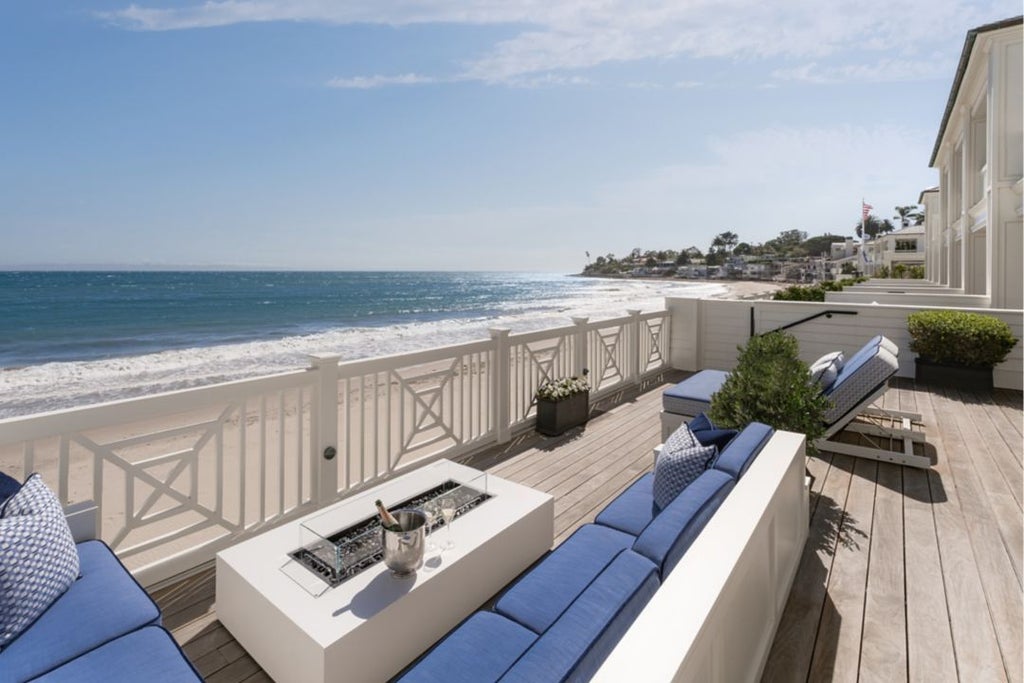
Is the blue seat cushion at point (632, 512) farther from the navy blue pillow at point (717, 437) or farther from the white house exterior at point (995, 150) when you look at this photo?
the white house exterior at point (995, 150)

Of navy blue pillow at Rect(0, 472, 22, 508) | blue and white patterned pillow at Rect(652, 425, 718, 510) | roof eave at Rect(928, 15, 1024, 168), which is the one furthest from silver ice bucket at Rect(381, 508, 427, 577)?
roof eave at Rect(928, 15, 1024, 168)

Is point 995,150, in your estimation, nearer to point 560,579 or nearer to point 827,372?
point 827,372

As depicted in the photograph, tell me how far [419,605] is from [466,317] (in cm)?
2367

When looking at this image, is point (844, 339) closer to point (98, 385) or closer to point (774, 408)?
point (774, 408)

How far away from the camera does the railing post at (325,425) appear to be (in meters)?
2.90

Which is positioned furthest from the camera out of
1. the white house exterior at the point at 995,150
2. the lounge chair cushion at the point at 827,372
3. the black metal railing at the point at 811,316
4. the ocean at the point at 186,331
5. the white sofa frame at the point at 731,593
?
the ocean at the point at 186,331

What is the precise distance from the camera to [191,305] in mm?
27094

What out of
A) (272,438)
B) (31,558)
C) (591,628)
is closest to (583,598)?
(591,628)

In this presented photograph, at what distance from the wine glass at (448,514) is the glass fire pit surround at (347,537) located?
30 millimetres

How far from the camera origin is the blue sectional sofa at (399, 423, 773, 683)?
3.09 ft

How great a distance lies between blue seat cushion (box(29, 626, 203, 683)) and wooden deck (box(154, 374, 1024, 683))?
0.56m

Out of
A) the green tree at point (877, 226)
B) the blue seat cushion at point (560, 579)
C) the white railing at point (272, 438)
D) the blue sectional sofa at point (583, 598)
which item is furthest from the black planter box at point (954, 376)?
the green tree at point (877, 226)

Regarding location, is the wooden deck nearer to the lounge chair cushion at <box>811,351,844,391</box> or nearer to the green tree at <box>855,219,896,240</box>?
the lounge chair cushion at <box>811,351,844,391</box>

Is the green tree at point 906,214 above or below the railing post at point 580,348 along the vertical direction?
above
